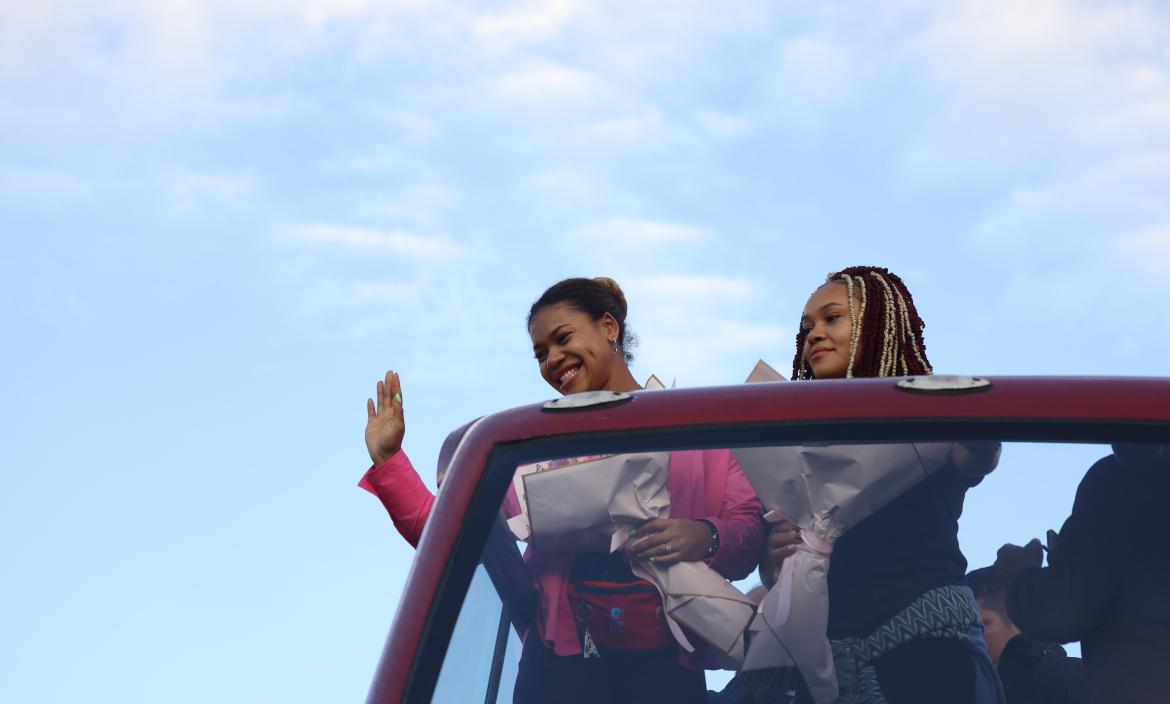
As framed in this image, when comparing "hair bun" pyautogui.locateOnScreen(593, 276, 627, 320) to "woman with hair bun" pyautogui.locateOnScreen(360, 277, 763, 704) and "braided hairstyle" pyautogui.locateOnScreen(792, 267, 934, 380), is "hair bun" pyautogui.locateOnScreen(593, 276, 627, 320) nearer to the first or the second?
"braided hairstyle" pyautogui.locateOnScreen(792, 267, 934, 380)

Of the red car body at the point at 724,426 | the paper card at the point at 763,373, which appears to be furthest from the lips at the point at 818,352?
the red car body at the point at 724,426

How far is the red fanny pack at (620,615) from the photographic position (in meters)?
2.07

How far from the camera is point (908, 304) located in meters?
4.28

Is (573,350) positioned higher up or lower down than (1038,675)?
higher up

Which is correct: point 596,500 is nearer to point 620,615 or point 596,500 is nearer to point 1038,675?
point 620,615

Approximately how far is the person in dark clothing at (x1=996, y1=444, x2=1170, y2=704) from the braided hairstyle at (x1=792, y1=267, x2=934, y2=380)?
2.03 meters

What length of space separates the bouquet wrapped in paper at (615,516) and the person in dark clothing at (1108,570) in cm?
41

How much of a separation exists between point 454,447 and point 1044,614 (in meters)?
0.96

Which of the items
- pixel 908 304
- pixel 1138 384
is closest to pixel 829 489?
Answer: pixel 1138 384

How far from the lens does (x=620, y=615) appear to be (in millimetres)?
2109

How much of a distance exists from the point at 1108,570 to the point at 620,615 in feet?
2.36

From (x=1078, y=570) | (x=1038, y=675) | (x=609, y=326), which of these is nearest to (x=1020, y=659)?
(x=1038, y=675)

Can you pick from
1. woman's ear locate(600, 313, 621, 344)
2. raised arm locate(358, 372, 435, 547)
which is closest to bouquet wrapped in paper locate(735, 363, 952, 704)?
raised arm locate(358, 372, 435, 547)

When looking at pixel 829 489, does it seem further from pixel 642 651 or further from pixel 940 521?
pixel 642 651
